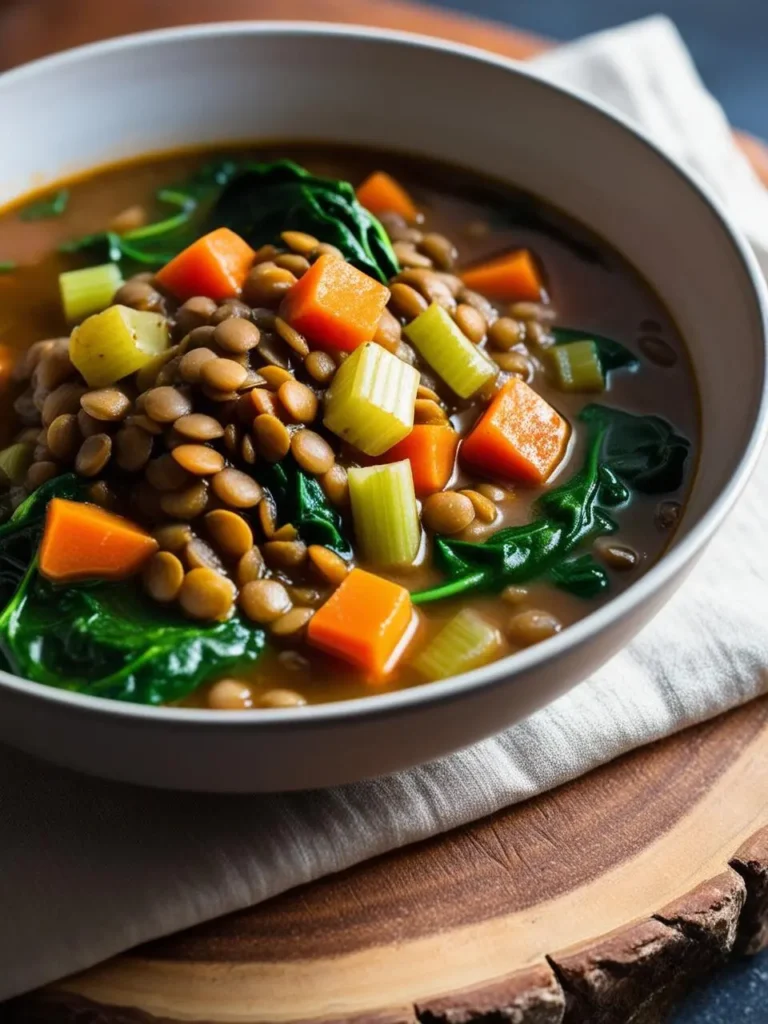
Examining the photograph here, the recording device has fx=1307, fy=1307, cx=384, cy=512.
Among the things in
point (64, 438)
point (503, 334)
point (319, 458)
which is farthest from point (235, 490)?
point (503, 334)

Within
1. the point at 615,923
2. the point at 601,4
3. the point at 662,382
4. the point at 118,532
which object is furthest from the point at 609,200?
the point at 601,4

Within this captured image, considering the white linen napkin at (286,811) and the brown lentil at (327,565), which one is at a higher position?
the brown lentil at (327,565)

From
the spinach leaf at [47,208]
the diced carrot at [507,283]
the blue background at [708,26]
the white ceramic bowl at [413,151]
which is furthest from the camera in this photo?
the blue background at [708,26]

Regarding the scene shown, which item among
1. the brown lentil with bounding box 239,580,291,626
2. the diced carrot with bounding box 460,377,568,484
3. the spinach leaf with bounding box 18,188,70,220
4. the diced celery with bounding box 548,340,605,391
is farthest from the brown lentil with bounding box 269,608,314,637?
the spinach leaf with bounding box 18,188,70,220

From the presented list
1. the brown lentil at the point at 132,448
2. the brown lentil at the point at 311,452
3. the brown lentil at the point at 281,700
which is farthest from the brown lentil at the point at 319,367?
the brown lentil at the point at 281,700

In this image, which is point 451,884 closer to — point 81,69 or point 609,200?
point 609,200

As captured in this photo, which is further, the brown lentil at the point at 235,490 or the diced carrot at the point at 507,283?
the diced carrot at the point at 507,283

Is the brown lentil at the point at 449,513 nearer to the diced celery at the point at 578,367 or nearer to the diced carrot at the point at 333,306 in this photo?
the diced carrot at the point at 333,306

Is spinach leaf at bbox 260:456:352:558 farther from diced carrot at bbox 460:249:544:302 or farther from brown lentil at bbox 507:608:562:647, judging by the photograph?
diced carrot at bbox 460:249:544:302
